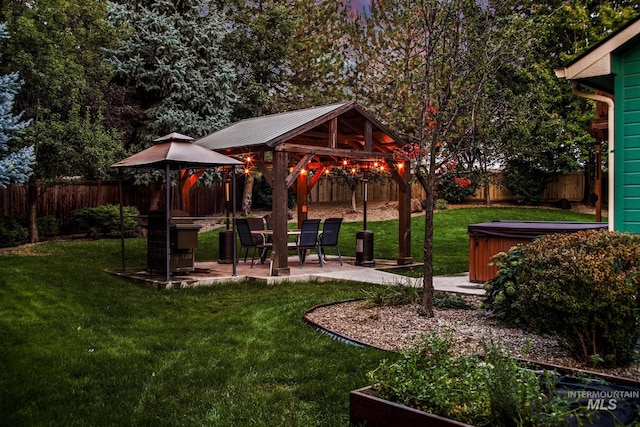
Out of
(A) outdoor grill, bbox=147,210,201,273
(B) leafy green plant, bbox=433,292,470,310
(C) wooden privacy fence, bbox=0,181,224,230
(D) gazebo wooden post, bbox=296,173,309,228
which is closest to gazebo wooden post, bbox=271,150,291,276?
(A) outdoor grill, bbox=147,210,201,273

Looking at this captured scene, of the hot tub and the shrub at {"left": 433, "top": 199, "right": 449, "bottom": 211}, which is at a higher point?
the shrub at {"left": 433, "top": 199, "right": 449, "bottom": 211}

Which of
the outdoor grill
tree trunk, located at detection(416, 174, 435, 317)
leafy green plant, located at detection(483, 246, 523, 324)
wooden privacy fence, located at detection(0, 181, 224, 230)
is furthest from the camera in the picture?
wooden privacy fence, located at detection(0, 181, 224, 230)

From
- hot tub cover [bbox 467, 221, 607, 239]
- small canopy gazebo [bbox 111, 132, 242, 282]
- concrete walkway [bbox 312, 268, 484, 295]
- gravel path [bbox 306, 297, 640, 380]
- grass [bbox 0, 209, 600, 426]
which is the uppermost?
small canopy gazebo [bbox 111, 132, 242, 282]

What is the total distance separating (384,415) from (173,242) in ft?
24.1

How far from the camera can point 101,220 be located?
16438mm

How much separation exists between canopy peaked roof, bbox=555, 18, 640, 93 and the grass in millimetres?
3451

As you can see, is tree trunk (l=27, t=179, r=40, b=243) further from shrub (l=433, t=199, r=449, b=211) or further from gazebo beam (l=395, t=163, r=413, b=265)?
shrub (l=433, t=199, r=449, b=211)

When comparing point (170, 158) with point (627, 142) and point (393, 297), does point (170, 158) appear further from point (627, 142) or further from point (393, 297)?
point (627, 142)

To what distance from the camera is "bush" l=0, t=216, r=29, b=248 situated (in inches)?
534

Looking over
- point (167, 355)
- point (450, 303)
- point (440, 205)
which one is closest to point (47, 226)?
point (167, 355)

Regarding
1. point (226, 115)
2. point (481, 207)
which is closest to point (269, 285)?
point (226, 115)

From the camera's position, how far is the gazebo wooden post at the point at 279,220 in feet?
32.4

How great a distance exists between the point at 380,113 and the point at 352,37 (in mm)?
3926

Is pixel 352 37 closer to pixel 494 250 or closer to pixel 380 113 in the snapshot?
pixel 380 113
